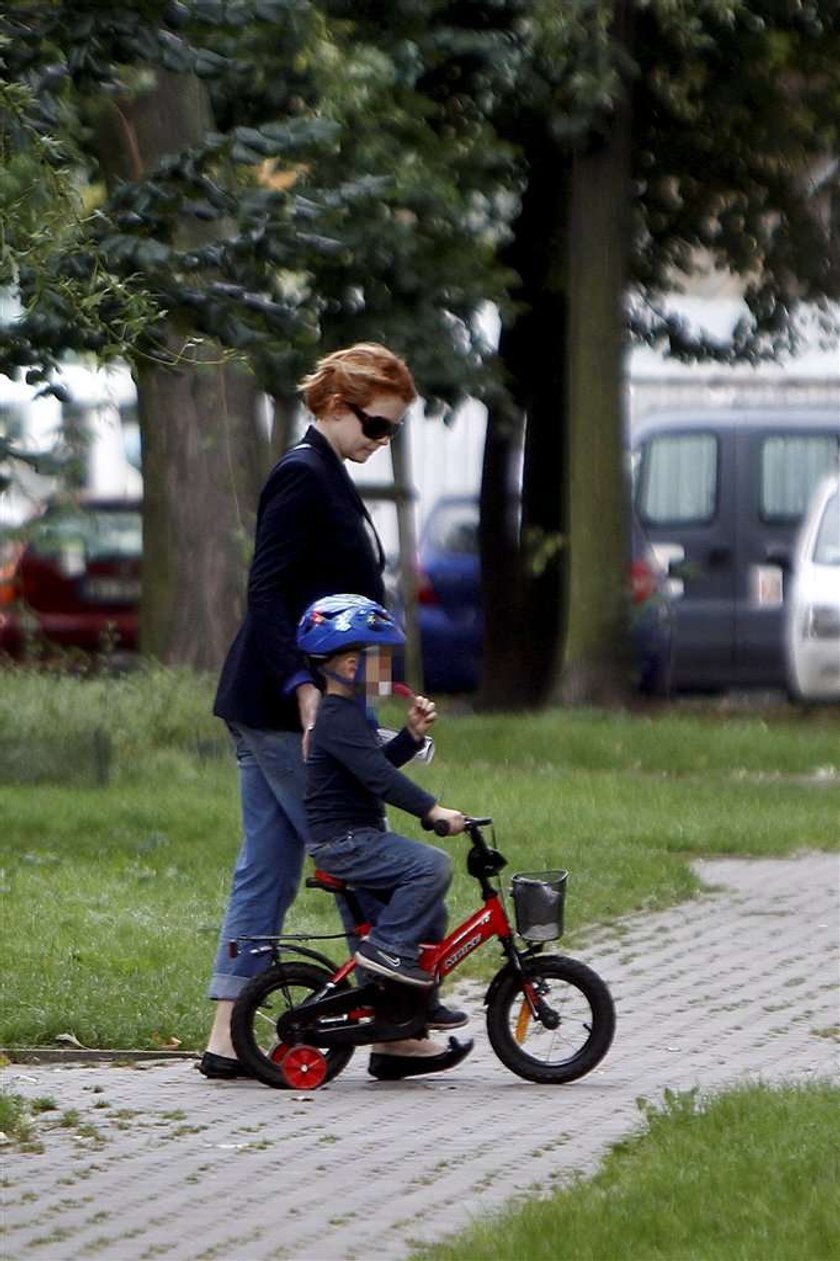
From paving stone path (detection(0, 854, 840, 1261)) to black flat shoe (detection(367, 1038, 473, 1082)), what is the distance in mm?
40

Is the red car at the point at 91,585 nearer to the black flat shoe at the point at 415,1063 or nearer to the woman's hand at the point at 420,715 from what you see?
the black flat shoe at the point at 415,1063

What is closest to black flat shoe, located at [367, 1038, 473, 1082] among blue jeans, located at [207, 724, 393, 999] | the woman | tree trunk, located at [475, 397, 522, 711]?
the woman

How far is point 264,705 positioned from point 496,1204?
1.99 m

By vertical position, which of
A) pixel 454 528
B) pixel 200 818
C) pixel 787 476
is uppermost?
pixel 787 476

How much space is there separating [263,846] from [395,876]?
0.45 metres

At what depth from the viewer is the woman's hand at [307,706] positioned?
7.73 meters

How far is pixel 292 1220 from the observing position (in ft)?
20.1

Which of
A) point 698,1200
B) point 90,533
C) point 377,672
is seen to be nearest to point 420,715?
point 377,672

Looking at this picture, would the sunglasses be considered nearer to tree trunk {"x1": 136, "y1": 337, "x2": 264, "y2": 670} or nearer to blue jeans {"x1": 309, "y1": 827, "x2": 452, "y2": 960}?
blue jeans {"x1": 309, "y1": 827, "x2": 452, "y2": 960}

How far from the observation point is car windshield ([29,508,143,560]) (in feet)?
65.2

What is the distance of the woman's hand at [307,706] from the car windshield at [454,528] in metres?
17.5

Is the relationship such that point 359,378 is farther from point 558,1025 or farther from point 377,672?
point 558,1025

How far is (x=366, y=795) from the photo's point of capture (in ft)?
25.6

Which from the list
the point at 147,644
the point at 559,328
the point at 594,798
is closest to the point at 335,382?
the point at 594,798
